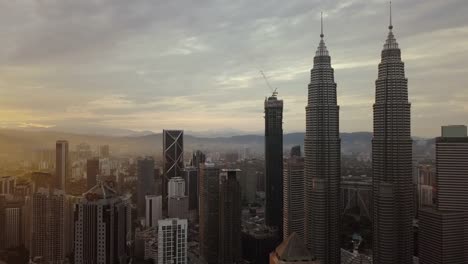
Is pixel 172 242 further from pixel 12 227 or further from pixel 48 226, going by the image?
pixel 12 227

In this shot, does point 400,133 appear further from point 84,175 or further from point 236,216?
point 84,175

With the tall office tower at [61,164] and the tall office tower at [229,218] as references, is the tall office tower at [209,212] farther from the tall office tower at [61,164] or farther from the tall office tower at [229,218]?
the tall office tower at [61,164]

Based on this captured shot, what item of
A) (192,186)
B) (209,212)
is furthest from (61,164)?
(192,186)

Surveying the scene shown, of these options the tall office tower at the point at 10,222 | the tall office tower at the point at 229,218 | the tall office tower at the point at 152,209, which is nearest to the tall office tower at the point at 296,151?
the tall office tower at the point at 229,218

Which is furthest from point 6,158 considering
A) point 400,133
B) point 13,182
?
point 400,133

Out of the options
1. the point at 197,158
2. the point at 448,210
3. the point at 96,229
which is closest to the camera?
the point at 96,229
